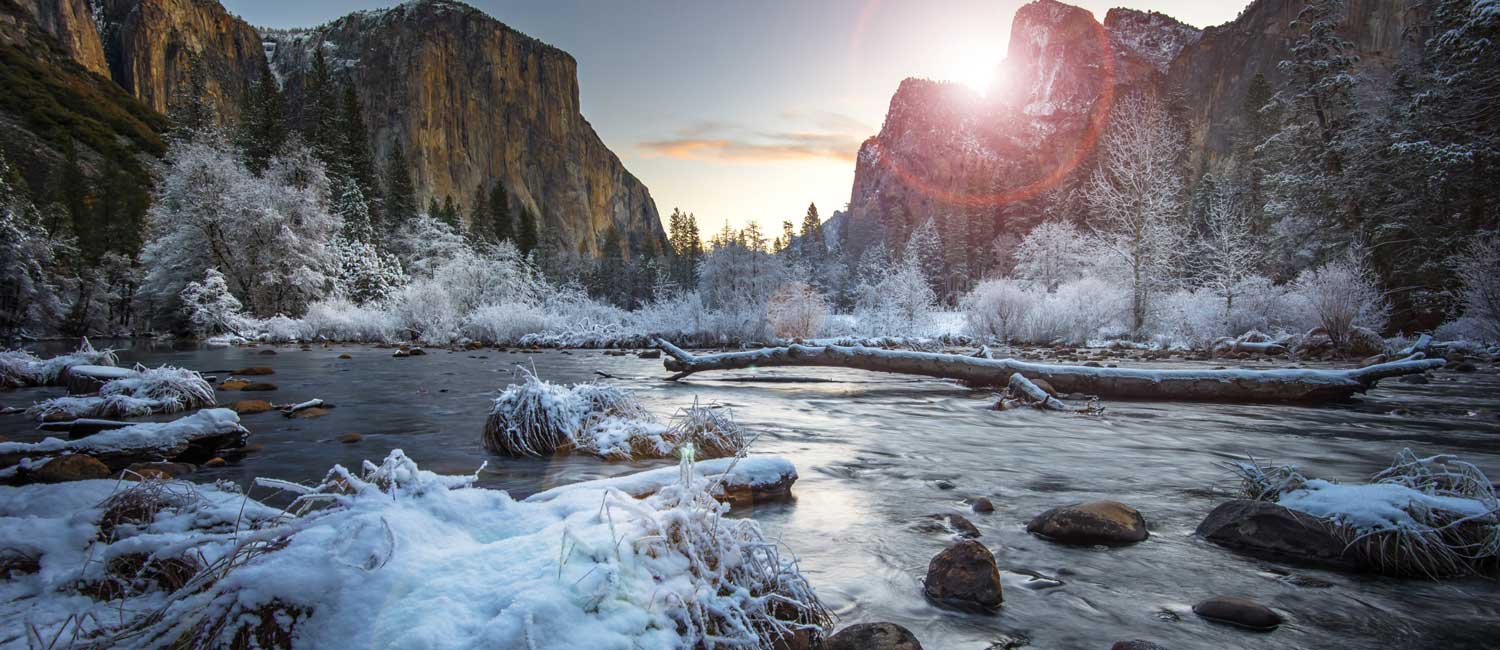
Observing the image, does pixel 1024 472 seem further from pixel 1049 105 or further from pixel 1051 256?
pixel 1049 105

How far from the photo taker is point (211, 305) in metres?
24.3

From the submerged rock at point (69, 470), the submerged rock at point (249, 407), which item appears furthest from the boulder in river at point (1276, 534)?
the submerged rock at point (249, 407)

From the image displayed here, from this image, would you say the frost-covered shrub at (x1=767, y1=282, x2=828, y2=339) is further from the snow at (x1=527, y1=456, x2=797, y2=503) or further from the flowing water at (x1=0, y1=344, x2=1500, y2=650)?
the snow at (x1=527, y1=456, x2=797, y2=503)

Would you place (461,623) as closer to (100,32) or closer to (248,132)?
(248,132)

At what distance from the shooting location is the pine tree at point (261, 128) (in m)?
34.9

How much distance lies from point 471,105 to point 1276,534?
126m

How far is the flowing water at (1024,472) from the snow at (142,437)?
40 centimetres

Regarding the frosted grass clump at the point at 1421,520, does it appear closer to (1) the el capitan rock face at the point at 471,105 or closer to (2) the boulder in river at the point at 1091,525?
(2) the boulder in river at the point at 1091,525

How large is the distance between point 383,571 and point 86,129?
261ft

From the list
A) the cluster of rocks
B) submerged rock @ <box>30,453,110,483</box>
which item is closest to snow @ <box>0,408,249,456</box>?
submerged rock @ <box>30,453,110,483</box>

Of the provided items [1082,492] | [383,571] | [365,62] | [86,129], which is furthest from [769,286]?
[365,62]

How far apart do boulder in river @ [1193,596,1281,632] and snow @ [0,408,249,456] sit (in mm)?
6521

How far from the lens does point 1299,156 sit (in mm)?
22078

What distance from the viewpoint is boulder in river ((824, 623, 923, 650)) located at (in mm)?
1993
